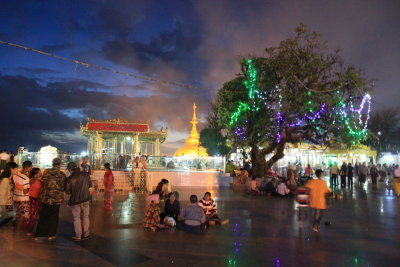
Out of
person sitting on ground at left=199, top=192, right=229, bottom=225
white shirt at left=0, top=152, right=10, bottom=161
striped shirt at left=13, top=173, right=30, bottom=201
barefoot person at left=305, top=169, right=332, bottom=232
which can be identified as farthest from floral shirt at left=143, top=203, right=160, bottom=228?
white shirt at left=0, top=152, right=10, bottom=161

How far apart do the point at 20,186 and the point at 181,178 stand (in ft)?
39.7

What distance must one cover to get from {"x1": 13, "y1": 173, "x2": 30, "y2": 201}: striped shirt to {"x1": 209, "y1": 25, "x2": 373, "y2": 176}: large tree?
42.7ft

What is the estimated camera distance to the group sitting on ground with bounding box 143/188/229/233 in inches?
314

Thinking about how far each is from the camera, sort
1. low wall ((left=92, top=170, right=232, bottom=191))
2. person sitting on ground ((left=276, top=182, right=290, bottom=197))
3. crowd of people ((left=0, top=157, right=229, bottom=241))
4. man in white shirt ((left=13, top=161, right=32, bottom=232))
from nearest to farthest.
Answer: crowd of people ((left=0, top=157, right=229, bottom=241)), man in white shirt ((left=13, top=161, right=32, bottom=232)), person sitting on ground ((left=276, top=182, right=290, bottom=197)), low wall ((left=92, top=170, right=232, bottom=191))

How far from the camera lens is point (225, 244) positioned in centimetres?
691

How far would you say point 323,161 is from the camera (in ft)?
109

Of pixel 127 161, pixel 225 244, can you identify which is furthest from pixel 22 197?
pixel 127 161

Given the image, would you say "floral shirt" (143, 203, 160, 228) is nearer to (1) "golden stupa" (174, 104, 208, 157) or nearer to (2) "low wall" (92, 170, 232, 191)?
(2) "low wall" (92, 170, 232, 191)

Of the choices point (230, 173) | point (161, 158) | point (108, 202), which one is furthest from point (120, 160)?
point (108, 202)

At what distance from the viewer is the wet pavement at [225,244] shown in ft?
18.9

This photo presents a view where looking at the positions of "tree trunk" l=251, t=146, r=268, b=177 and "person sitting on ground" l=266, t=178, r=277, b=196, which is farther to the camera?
"tree trunk" l=251, t=146, r=268, b=177

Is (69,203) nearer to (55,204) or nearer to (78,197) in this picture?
(78,197)

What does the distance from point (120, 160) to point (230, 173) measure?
23.2ft

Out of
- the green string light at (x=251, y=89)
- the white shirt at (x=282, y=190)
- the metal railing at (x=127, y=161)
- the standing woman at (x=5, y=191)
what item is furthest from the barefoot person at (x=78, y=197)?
the green string light at (x=251, y=89)
